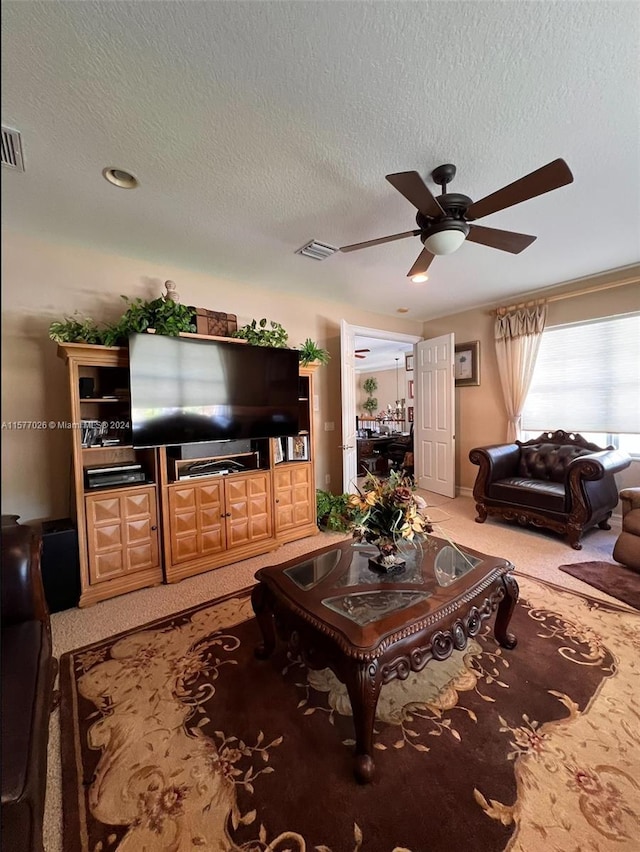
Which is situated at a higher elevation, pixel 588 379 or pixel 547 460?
pixel 588 379

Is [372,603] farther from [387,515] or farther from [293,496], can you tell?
[293,496]

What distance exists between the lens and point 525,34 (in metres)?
1.39

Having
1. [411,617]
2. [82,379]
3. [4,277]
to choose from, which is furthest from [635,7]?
[82,379]

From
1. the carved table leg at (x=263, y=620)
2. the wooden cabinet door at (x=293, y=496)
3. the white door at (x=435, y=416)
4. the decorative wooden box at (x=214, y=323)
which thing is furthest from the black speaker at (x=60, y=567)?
the white door at (x=435, y=416)

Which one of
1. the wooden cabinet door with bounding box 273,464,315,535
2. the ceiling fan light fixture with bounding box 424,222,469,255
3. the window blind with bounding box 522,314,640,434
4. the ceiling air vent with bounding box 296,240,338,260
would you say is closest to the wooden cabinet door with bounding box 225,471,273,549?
the wooden cabinet door with bounding box 273,464,315,535

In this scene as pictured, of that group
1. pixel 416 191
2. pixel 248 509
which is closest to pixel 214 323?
pixel 248 509

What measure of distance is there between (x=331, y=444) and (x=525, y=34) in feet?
12.1

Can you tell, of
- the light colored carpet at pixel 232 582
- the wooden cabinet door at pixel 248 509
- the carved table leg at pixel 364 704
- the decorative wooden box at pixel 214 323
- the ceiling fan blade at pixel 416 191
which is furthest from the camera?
the wooden cabinet door at pixel 248 509

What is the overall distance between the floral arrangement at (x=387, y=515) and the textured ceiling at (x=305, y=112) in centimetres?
168

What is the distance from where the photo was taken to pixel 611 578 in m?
2.68

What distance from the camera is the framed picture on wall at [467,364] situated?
495 cm

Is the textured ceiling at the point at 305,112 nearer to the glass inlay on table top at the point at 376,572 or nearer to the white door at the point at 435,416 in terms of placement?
the glass inlay on table top at the point at 376,572

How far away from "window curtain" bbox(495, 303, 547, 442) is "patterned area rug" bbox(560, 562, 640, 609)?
6.27 feet

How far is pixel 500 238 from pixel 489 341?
9.20ft
